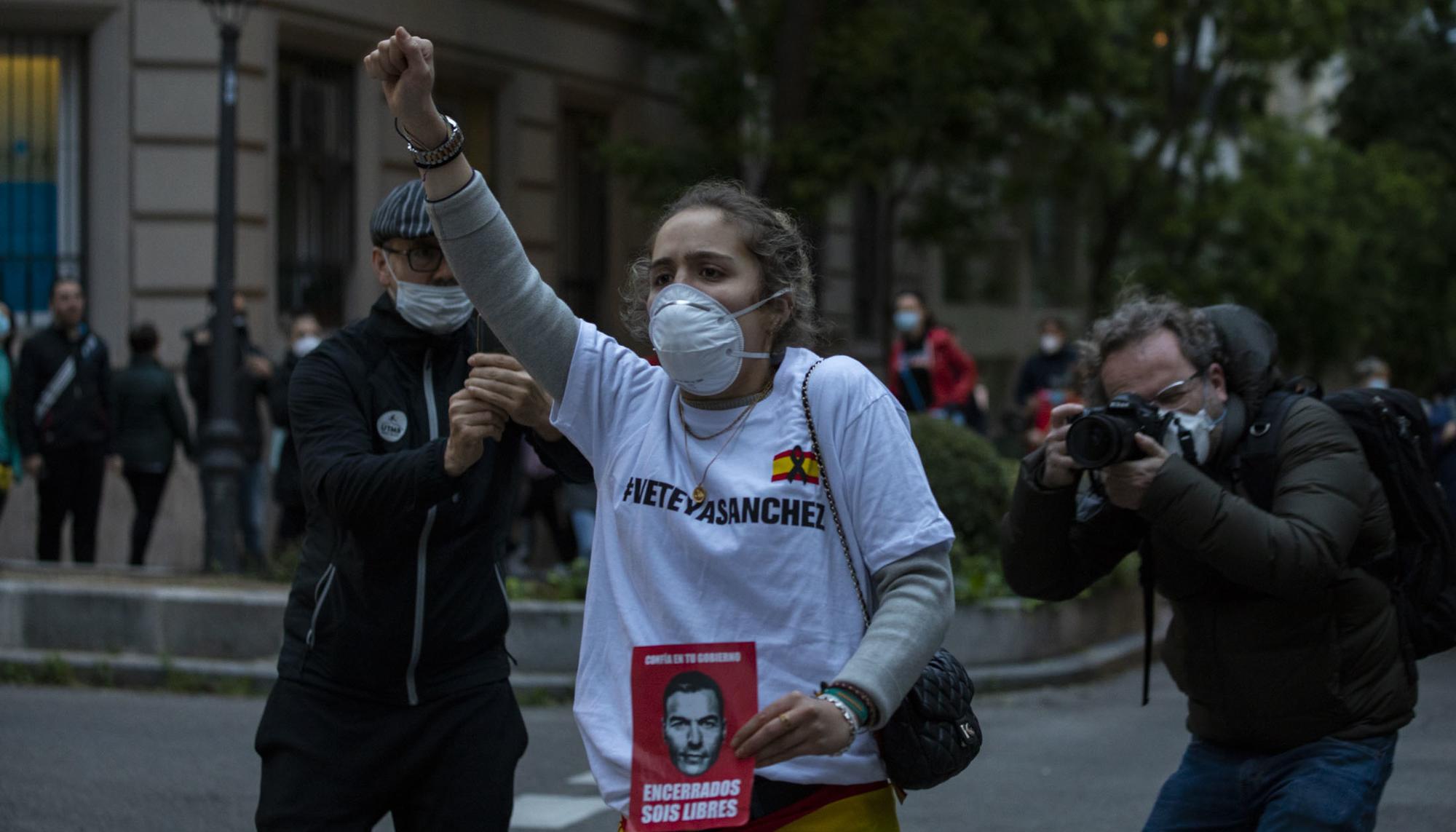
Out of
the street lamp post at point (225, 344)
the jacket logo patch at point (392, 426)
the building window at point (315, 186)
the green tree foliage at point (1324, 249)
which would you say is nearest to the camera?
the jacket logo patch at point (392, 426)

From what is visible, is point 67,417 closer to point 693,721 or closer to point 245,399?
point 245,399

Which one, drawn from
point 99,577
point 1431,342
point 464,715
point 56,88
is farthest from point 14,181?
point 1431,342

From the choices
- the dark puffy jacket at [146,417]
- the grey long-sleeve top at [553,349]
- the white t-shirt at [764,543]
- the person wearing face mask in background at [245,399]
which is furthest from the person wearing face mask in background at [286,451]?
the white t-shirt at [764,543]

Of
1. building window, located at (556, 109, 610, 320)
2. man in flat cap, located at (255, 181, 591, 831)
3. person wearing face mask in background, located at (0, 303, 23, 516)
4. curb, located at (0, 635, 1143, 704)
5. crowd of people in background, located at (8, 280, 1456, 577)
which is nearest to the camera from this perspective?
man in flat cap, located at (255, 181, 591, 831)

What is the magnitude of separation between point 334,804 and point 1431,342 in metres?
30.9

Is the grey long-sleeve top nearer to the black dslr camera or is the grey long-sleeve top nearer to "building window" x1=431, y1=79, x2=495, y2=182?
the black dslr camera

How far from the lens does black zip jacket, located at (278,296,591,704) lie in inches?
144

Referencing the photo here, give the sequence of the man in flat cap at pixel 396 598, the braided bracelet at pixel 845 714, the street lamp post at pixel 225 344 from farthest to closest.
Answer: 1. the street lamp post at pixel 225 344
2. the man in flat cap at pixel 396 598
3. the braided bracelet at pixel 845 714

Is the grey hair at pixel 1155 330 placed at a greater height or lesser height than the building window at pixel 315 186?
lesser

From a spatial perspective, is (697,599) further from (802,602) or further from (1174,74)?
(1174,74)

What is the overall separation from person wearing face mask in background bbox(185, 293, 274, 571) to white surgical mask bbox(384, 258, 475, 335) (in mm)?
9196

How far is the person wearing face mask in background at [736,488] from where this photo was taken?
2732 millimetres

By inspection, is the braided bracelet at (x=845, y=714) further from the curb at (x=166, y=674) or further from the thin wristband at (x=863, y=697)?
the curb at (x=166, y=674)

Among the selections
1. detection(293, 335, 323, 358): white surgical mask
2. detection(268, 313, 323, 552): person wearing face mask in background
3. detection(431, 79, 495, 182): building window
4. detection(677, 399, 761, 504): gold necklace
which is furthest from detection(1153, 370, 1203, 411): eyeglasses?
detection(431, 79, 495, 182): building window
